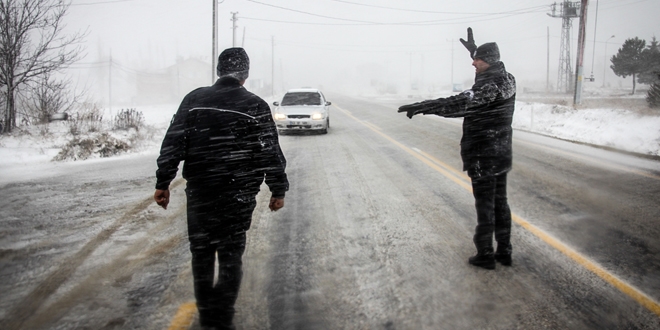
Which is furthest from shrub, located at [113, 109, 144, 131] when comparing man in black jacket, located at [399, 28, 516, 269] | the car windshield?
man in black jacket, located at [399, 28, 516, 269]

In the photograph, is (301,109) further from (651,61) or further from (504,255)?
(651,61)

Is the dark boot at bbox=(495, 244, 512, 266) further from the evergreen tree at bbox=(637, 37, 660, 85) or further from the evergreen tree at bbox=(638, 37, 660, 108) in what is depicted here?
the evergreen tree at bbox=(637, 37, 660, 85)

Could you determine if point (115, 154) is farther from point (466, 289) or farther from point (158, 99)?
point (158, 99)

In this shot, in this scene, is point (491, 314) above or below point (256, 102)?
below

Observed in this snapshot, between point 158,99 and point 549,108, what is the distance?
8074cm

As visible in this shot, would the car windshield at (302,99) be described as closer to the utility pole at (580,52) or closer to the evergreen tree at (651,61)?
the utility pole at (580,52)

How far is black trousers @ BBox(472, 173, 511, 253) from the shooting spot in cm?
364

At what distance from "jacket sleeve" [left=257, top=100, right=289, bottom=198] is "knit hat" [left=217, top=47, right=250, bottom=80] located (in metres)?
0.24

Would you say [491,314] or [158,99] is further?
[158,99]

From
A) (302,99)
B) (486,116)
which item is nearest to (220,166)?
(486,116)

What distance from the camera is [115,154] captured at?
434 inches

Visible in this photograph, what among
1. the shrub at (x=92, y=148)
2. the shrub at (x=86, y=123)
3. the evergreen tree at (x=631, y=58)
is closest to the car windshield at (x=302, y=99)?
the shrub at (x=92, y=148)

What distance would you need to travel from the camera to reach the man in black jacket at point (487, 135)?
3471 millimetres

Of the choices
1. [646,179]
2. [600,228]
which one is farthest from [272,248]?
[646,179]
